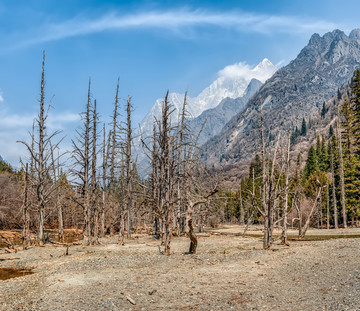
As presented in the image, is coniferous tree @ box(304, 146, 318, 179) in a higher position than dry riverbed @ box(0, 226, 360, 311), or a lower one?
higher

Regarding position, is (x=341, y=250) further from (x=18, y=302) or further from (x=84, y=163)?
(x=84, y=163)

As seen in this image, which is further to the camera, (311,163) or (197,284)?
(311,163)

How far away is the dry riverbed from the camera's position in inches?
386

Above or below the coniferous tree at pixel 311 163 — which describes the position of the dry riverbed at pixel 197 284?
below

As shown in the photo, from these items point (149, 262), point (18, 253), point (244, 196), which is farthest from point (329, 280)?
point (244, 196)

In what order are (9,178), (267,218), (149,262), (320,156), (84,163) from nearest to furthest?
1. (149,262)
2. (267,218)
3. (84,163)
4. (9,178)
5. (320,156)

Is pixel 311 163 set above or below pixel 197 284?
above

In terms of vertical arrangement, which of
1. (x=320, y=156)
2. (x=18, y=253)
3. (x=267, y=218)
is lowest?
(x=18, y=253)

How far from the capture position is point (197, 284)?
39.8 ft

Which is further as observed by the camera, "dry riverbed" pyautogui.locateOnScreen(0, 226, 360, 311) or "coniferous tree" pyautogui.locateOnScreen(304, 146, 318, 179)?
"coniferous tree" pyautogui.locateOnScreen(304, 146, 318, 179)

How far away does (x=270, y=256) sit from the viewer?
18047 mm

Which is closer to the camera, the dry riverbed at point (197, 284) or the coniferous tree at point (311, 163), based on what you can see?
the dry riverbed at point (197, 284)

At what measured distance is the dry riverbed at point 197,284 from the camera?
9.80 m

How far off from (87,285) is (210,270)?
18.9 feet
